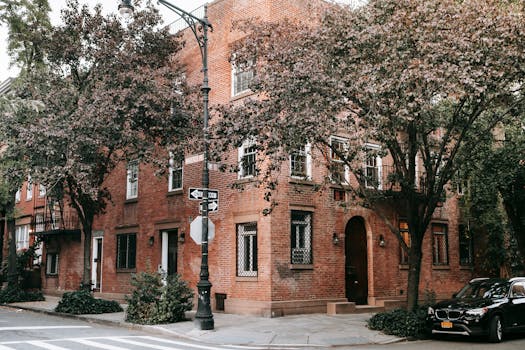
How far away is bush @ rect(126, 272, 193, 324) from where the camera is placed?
52.7 feet

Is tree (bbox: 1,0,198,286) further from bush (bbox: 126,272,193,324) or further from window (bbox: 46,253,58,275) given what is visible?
window (bbox: 46,253,58,275)

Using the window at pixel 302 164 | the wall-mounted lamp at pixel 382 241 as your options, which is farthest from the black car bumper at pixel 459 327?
the wall-mounted lamp at pixel 382 241

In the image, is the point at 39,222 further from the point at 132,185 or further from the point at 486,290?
the point at 486,290

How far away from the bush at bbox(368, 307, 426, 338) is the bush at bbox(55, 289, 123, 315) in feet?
31.3

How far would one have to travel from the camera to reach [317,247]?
19203 mm

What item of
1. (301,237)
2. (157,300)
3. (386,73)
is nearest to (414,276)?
(301,237)

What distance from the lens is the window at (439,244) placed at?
80.5 ft

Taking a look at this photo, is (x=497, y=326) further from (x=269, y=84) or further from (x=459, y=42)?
(x=269, y=84)

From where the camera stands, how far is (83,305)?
19.3 m

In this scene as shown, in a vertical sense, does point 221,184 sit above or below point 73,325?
above

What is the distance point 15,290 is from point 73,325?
1001 centimetres

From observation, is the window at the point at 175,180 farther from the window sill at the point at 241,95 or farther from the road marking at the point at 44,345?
the road marking at the point at 44,345

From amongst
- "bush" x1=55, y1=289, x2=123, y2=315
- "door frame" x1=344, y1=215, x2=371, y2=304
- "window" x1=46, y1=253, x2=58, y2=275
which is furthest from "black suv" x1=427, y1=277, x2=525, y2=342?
"window" x1=46, y1=253, x2=58, y2=275

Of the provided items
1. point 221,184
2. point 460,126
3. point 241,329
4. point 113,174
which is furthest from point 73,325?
point 460,126
